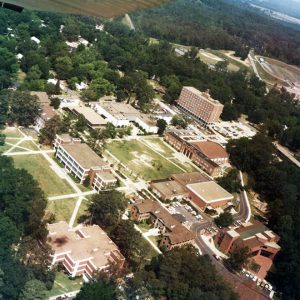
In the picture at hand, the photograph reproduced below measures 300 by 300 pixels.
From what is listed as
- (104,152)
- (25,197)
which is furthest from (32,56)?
(25,197)

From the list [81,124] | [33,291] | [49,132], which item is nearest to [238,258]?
[33,291]

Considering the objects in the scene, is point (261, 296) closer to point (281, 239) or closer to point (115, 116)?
point (281, 239)

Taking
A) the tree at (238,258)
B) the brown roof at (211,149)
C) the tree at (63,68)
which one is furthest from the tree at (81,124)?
the tree at (238,258)

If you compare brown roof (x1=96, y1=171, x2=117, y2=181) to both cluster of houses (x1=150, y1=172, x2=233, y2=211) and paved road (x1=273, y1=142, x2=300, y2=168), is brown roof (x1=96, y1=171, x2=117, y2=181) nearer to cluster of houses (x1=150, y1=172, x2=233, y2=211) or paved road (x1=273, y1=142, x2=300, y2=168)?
cluster of houses (x1=150, y1=172, x2=233, y2=211)

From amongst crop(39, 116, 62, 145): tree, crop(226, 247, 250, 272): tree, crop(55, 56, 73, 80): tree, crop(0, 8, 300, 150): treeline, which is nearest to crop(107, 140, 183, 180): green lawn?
crop(39, 116, 62, 145): tree

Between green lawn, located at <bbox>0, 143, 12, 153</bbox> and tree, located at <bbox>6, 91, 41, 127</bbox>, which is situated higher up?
tree, located at <bbox>6, 91, 41, 127</bbox>

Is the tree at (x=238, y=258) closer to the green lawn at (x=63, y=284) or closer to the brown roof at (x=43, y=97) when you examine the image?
the green lawn at (x=63, y=284)
